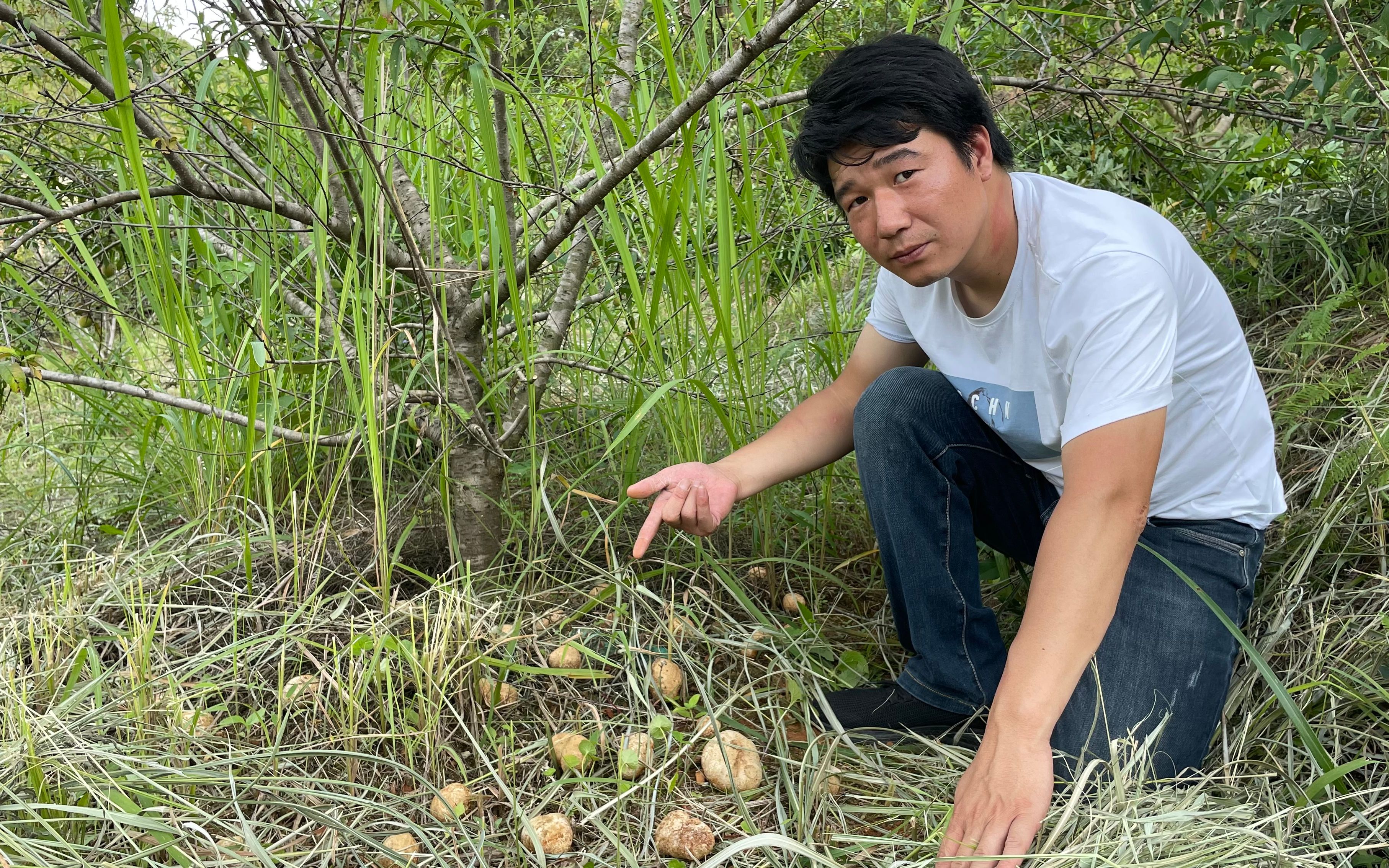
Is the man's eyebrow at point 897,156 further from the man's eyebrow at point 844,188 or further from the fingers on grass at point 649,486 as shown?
the fingers on grass at point 649,486

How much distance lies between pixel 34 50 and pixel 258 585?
994mm

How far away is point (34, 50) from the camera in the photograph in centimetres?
164

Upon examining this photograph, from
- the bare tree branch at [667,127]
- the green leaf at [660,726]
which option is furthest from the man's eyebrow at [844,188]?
the green leaf at [660,726]

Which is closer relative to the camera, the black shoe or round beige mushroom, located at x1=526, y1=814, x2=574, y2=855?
round beige mushroom, located at x1=526, y1=814, x2=574, y2=855

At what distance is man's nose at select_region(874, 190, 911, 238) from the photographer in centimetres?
137

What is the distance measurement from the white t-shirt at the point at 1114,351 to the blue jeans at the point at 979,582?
0.19 feet

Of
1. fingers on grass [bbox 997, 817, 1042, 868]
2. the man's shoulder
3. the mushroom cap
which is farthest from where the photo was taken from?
the mushroom cap

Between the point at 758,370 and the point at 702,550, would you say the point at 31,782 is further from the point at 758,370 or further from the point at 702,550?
the point at 758,370

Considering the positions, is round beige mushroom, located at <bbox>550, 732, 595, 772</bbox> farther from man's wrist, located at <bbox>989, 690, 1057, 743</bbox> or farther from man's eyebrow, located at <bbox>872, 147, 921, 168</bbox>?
man's eyebrow, located at <bbox>872, 147, 921, 168</bbox>

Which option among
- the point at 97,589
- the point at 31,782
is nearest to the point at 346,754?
the point at 31,782

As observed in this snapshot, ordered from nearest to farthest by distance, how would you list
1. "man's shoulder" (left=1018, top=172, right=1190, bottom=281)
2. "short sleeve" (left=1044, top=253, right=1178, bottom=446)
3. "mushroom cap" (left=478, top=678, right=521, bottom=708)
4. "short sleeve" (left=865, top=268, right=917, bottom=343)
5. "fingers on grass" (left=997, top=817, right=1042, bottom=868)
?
"fingers on grass" (left=997, top=817, right=1042, bottom=868) < "short sleeve" (left=1044, top=253, right=1178, bottom=446) < "man's shoulder" (left=1018, top=172, right=1190, bottom=281) < "mushroom cap" (left=478, top=678, right=521, bottom=708) < "short sleeve" (left=865, top=268, right=917, bottom=343)

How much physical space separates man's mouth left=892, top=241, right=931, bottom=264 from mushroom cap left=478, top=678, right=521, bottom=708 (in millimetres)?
870

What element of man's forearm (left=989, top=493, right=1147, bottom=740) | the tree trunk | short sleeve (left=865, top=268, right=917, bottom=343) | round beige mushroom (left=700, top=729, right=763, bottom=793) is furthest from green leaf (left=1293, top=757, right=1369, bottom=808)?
the tree trunk

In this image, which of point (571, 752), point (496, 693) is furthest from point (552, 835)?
Answer: point (496, 693)
